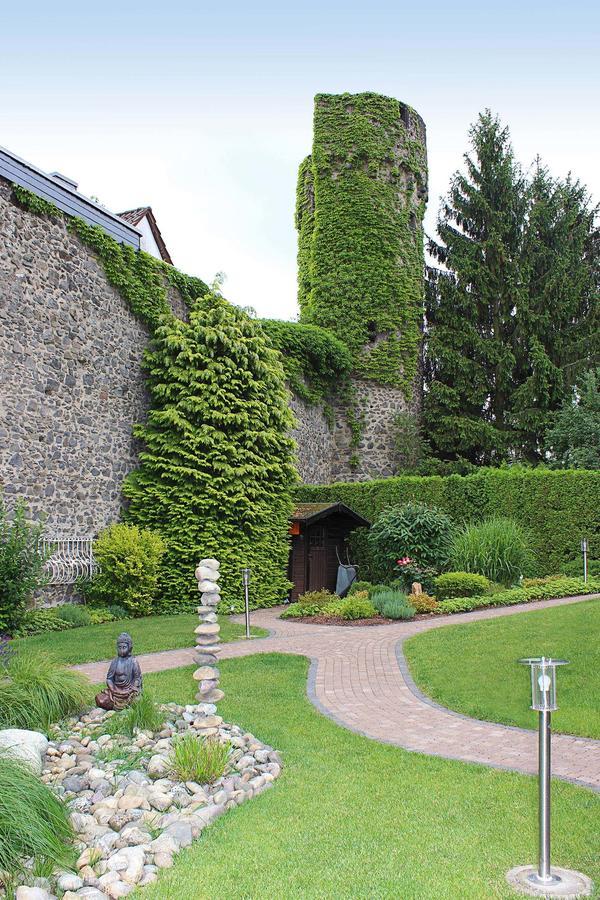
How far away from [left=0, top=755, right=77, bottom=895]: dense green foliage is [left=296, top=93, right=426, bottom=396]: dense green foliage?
72.5 ft

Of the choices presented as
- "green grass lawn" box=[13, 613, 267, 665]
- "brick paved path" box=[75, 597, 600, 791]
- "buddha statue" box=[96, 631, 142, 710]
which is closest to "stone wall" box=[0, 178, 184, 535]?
"green grass lawn" box=[13, 613, 267, 665]

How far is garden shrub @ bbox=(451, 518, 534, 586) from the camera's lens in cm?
1725

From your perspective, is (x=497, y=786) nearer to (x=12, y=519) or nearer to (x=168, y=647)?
(x=168, y=647)

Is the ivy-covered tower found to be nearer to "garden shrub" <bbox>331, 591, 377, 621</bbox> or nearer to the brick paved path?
"garden shrub" <bbox>331, 591, 377, 621</bbox>

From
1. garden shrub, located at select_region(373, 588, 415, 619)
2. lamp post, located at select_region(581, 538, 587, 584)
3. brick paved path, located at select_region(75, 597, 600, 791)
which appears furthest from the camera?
lamp post, located at select_region(581, 538, 587, 584)

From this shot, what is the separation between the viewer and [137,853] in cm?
418

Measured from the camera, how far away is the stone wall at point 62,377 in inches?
557

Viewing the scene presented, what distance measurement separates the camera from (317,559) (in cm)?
1988

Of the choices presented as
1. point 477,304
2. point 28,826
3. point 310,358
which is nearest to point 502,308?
point 477,304

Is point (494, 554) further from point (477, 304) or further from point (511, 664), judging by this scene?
point (477, 304)

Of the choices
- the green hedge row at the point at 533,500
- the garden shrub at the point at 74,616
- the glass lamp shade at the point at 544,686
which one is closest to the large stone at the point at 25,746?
the glass lamp shade at the point at 544,686

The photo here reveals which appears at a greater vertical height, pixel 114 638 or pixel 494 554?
pixel 494 554

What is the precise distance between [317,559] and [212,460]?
473cm

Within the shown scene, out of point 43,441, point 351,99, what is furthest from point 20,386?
point 351,99
